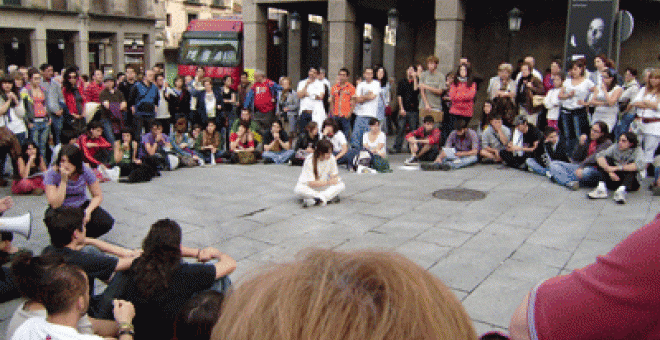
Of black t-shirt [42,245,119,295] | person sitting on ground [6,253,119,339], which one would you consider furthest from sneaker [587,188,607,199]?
person sitting on ground [6,253,119,339]

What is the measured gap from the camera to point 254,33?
16.7m

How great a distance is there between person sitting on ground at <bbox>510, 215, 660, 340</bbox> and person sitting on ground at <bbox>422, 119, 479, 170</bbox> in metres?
9.82

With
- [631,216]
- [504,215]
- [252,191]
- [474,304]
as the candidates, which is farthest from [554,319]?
[252,191]

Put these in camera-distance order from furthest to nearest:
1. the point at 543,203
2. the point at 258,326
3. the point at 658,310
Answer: the point at 543,203, the point at 658,310, the point at 258,326

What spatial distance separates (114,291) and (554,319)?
3.06 metres

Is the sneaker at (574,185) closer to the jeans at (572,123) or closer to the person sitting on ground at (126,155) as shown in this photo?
the jeans at (572,123)

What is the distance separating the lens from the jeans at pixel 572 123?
1034cm

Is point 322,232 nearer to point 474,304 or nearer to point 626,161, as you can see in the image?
point 474,304

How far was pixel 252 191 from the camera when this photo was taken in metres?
9.12

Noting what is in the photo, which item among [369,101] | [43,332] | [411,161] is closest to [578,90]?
[411,161]

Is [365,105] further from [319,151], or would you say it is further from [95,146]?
[95,146]

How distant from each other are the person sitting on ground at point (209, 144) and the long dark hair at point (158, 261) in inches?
330

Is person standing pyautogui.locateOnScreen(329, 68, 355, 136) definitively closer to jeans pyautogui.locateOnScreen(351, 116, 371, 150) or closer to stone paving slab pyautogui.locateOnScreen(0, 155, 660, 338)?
jeans pyautogui.locateOnScreen(351, 116, 371, 150)

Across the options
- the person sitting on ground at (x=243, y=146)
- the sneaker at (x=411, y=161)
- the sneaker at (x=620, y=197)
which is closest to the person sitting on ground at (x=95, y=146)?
the person sitting on ground at (x=243, y=146)
